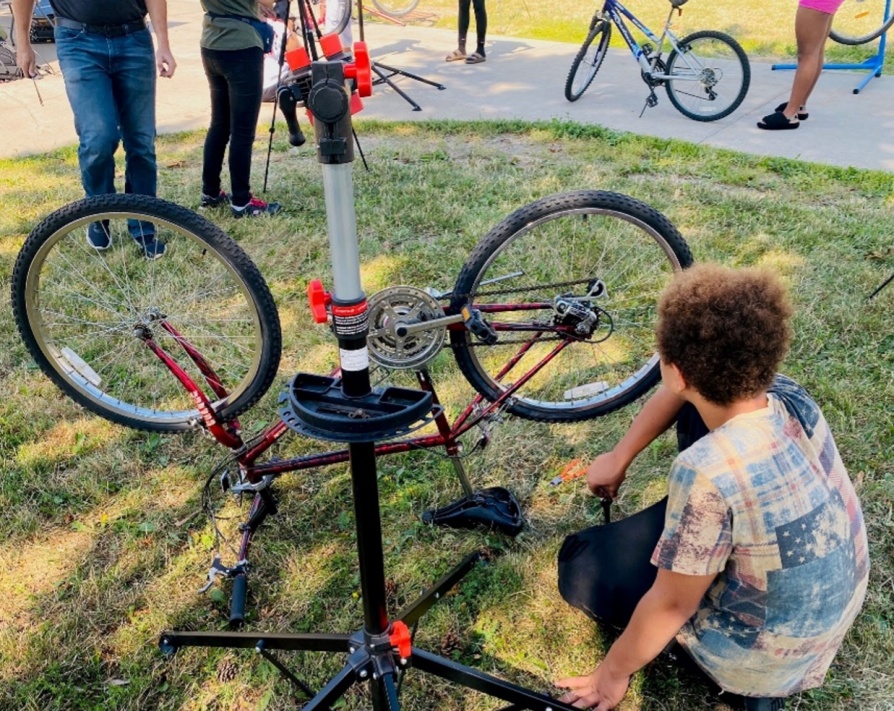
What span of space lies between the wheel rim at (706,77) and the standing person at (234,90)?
3.38 metres

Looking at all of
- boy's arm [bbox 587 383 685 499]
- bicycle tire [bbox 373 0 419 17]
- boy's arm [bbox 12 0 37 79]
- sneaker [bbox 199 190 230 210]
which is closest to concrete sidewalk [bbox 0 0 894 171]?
sneaker [bbox 199 190 230 210]

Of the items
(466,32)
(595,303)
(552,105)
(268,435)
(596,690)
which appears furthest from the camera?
(466,32)

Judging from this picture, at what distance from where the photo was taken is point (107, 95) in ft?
11.8

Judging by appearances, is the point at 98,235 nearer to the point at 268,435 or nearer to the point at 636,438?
the point at 268,435

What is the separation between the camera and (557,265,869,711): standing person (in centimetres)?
139

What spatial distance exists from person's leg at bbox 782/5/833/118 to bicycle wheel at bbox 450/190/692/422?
2.90 meters

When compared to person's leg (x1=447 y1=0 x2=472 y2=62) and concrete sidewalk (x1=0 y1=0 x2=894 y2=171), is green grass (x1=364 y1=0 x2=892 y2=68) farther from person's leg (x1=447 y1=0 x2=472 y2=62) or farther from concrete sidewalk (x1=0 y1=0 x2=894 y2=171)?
concrete sidewalk (x1=0 y1=0 x2=894 y2=171)

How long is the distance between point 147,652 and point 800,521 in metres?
1.69

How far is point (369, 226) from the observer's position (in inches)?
168

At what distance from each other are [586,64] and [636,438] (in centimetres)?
557

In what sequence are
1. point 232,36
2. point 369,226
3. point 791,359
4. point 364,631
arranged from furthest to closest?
1. point 369,226
2. point 232,36
3. point 791,359
4. point 364,631

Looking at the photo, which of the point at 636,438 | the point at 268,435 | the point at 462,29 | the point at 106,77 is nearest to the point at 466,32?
the point at 462,29

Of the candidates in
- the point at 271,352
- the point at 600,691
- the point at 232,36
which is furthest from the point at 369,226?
the point at 600,691

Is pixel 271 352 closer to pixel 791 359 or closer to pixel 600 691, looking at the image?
pixel 600 691
